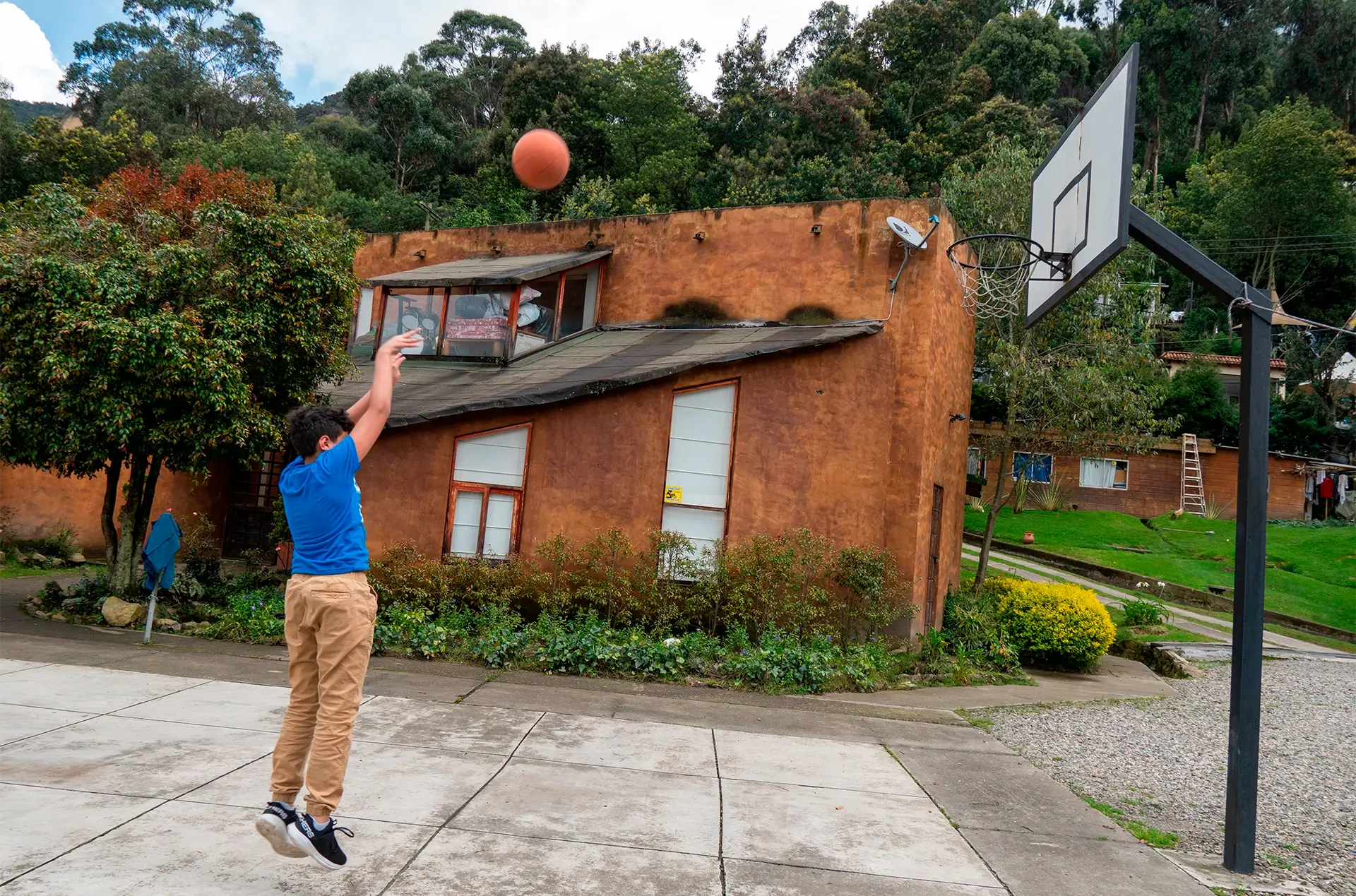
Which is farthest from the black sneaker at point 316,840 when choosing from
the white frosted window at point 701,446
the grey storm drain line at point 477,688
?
the white frosted window at point 701,446

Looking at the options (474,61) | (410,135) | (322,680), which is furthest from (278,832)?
(474,61)

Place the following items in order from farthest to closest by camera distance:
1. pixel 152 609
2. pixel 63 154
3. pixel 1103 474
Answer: pixel 63 154
pixel 1103 474
pixel 152 609

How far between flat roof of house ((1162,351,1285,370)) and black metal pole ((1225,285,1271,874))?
107 feet

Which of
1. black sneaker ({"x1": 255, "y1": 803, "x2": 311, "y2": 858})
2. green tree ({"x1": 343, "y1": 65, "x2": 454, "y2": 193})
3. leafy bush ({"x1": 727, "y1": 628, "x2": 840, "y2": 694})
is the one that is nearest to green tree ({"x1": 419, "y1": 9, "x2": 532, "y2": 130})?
green tree ({"x1": 343, "y1": 65, "x2": 454, "y2": 193})

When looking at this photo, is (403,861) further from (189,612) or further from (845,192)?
(845,192)

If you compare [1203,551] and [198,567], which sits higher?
[1203,551]

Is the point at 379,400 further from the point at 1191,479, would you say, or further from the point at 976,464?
the point at 1191,479

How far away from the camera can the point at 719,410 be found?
11477 mm

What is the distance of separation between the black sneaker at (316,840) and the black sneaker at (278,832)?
15 millimetres

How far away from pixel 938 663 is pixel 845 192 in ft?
76.2

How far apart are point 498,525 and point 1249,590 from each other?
27.0ft

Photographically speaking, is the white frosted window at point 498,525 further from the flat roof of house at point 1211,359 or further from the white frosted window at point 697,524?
the flat roof of house at point 1211,359

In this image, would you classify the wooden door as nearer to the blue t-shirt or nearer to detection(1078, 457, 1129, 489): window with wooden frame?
the blue t-shirt

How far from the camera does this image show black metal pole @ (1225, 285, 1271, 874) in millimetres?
4996
